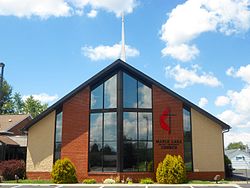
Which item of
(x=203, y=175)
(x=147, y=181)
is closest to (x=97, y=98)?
(x=147, y=181)

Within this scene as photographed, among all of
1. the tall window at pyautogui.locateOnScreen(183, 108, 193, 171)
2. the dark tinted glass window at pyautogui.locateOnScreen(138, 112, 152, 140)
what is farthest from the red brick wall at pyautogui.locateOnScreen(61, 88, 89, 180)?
the tall window at pyautogui.locateOnScreen(183, 108, 193, 171)

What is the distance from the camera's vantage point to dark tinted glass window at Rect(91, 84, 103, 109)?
27319 mm

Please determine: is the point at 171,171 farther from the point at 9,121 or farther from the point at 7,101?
the point at 7,101

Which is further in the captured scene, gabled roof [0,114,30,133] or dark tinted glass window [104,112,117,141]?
gabled roof [0,114,30,133]

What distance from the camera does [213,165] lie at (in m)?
26.1

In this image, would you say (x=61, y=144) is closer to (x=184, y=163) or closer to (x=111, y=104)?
(x=111, y=104)

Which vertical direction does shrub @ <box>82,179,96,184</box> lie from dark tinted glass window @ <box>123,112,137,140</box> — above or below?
below

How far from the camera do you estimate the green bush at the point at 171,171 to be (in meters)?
24.1

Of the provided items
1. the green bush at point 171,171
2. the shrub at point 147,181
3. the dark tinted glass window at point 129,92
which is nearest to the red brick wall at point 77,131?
the dark tinted glass window at point 129,92

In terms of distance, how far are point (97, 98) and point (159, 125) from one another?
5521mm

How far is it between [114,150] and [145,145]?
247 cm

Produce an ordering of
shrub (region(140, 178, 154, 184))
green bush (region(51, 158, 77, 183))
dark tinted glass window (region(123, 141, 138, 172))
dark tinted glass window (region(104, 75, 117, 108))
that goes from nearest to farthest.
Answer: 1. shrub (region(140, 178, 154, 184))
2. green bush (region(51, 158, 77, 183))
3. dark tinted glass window (region(123, 141, 138, 172))
4. dark tinted glass window (region(104, 75, 117, 108))

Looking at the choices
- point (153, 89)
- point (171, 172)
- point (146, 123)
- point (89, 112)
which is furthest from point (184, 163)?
point (89, 112)

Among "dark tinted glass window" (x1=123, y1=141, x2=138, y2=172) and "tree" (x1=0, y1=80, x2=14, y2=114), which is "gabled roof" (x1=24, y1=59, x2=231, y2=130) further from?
"tree" (x1=0, y1=80, x2=14, y2=114)
